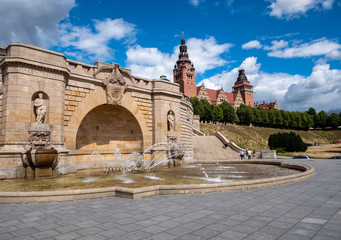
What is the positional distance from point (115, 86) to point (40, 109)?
241 inches

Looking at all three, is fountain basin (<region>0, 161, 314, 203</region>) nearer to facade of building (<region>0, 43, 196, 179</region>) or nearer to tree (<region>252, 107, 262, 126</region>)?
facade of building (<region>0, 43, 196, 179</region>)

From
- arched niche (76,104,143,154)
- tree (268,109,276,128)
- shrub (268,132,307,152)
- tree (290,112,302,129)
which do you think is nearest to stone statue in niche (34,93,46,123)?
arched niche (76,104,143,154)

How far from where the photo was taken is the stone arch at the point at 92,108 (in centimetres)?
1648

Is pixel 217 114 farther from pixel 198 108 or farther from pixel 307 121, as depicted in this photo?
pixel 307 121

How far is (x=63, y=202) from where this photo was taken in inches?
300

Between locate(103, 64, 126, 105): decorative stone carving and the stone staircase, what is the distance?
17.8 meters

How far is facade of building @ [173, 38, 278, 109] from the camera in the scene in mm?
112881

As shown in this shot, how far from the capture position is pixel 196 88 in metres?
118

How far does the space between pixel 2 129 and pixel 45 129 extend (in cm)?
219

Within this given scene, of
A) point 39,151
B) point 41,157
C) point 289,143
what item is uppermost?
point 289,143

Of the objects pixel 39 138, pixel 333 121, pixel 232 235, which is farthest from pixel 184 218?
pixel 333 121

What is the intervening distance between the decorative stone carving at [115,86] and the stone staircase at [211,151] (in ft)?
58.3

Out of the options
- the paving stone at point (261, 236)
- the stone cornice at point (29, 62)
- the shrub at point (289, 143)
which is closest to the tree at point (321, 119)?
the shrub at point (289, 143)

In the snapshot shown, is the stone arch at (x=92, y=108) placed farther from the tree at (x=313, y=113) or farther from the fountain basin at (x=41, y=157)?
the tree at (x=313, y=113)
